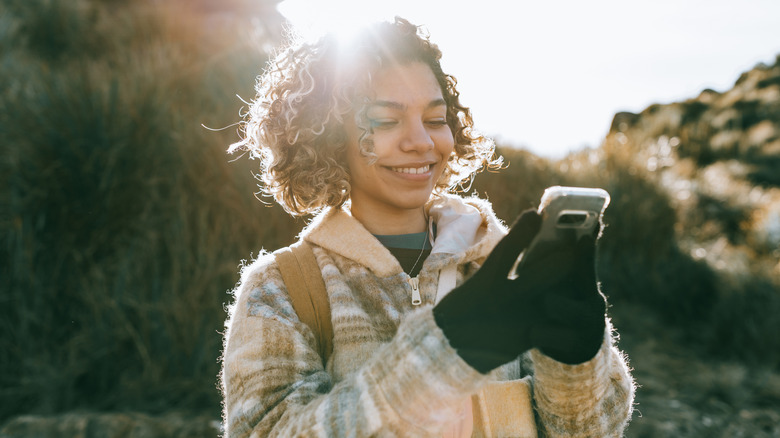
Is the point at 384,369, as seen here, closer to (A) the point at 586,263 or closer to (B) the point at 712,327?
(A) the point at 586,263

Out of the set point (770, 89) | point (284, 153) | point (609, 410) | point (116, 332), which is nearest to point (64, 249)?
point (116, 332)

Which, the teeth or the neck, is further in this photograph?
the neck

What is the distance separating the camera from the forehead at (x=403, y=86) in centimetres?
169

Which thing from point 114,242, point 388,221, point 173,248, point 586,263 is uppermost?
point 114,242

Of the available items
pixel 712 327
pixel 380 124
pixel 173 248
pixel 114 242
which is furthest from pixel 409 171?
pixel 712 327

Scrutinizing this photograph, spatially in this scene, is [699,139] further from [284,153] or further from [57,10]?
[284,153]

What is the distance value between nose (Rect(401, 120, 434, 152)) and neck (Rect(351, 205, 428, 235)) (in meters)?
0.22

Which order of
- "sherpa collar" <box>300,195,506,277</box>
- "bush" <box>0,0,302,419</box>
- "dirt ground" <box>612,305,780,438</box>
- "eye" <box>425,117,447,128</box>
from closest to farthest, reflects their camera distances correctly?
"sherpa collar" <box>300,195,506,277</box> < "eye" <box>425,117,447,128</box> < "bush" <box>0,0,302,419</box> < "dirt ground" <box>612,305,780,438</box>

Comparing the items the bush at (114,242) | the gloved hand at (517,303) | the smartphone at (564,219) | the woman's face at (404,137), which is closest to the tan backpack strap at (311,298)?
the woman's face at (404,137)

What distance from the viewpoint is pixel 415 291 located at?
1.58 meters

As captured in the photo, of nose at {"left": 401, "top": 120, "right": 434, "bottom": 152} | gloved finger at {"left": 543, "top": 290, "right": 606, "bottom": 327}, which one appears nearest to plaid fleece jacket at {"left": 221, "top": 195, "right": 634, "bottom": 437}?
gloved finger at {"left": 543, "top": 290, "right": 606, "bottom": 327}

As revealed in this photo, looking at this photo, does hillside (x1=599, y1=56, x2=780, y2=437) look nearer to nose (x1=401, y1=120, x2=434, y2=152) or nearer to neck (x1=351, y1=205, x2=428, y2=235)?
neck (x1=351, y1=205, x2=428, y2=235)

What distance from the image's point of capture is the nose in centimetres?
166

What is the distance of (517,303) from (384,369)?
0.87 ft
